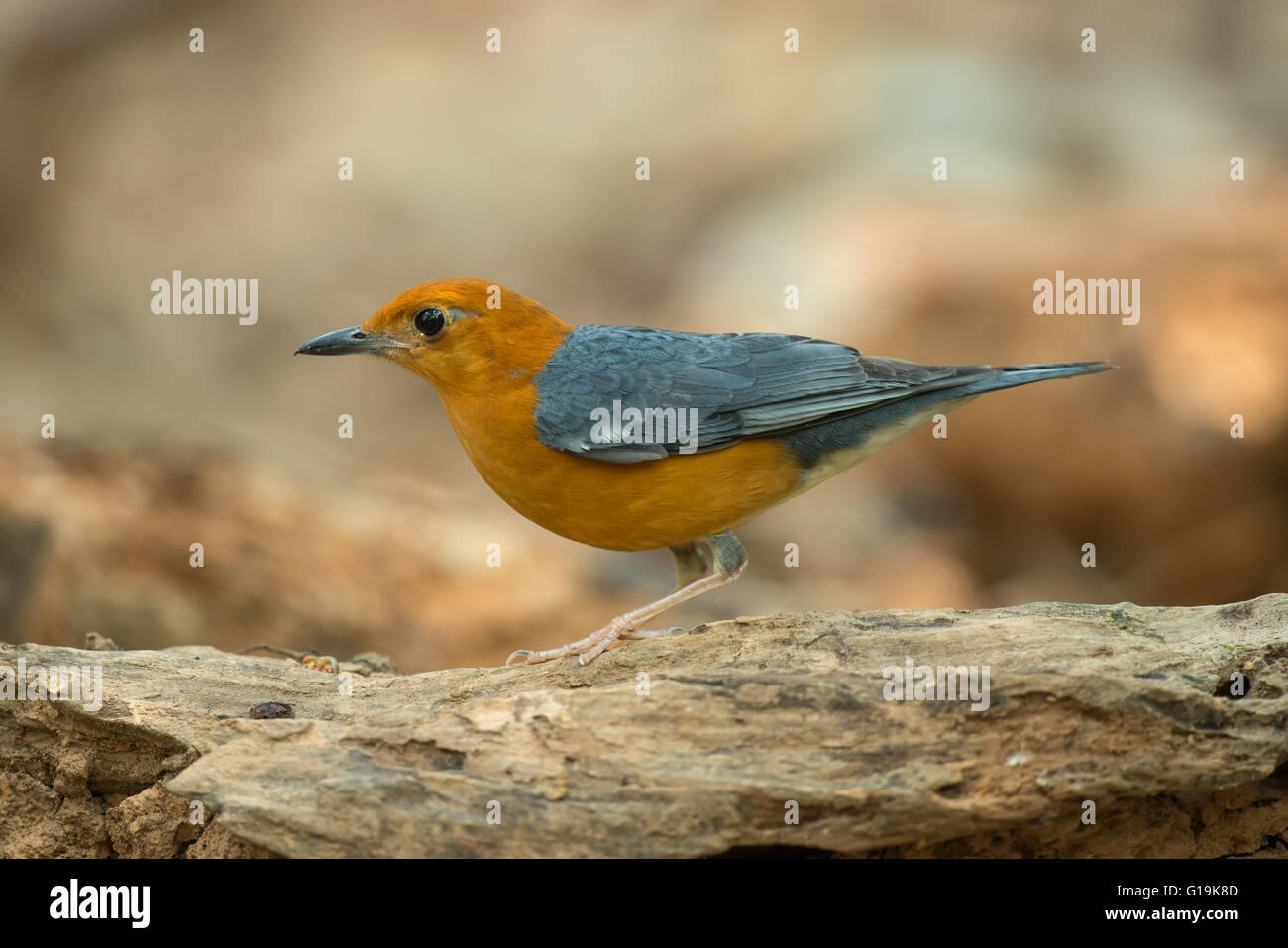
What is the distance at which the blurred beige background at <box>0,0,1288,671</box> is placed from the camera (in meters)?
8.80

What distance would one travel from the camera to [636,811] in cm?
409

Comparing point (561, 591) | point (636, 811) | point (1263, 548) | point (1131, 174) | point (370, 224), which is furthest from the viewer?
point (370, 224)

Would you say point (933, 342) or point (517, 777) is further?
point (933, 342)

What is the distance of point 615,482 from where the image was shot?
5570 mm

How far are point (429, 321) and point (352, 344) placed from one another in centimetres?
40

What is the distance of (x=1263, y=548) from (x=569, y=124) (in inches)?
360

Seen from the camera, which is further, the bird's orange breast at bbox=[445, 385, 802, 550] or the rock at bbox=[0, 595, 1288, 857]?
the bird's orange breast at bbox=[445, 385, 802, 550]

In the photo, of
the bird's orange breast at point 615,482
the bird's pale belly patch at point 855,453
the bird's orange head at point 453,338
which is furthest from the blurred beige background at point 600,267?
the bird's pale belly patch at point 855,453

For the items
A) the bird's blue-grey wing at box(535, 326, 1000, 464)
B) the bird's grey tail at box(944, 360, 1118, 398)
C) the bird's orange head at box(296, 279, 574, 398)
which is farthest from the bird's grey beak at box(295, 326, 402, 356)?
the bird's grey tail at box(944, 360, 1118, 398)

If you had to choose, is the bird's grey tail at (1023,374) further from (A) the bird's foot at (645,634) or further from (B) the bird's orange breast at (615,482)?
(A) the bird's foot at (645,634)

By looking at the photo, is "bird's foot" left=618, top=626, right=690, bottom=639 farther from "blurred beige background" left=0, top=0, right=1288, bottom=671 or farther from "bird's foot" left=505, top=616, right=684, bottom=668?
"blurred beige background" left=0, top=0, right=1288, bottom=671

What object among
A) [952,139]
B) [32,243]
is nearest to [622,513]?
[952,139]

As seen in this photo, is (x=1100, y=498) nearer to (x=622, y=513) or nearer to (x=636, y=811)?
(x=622, y=513)

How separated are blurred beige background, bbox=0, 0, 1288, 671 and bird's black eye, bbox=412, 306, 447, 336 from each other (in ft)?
11.1
